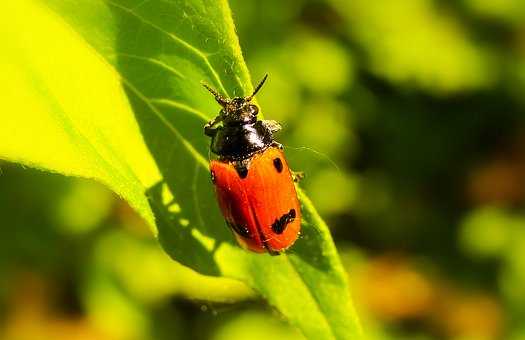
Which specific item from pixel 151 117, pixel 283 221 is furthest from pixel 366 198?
pixel 151 117

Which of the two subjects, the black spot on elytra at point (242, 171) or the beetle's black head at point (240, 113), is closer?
the beetle's black head at point (240, 113)

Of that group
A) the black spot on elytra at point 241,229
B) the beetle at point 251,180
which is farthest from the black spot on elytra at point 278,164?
the black spot on elytra at point 241,229

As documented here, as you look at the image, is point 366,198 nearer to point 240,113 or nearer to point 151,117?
point 240,113

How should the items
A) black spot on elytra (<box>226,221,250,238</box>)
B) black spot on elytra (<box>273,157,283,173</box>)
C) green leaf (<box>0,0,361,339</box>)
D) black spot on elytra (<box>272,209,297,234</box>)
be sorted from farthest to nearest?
black spot on elytra (<box>273,157,283,173</box>), black spot on elytra (<box>272,209,297,234</box>), black spot on elytra (<box>226,221,250,238</box>), green leaf (<box>0,0,361,339</box>)

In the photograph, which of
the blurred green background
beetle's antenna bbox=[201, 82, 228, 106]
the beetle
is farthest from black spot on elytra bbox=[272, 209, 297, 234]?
the blurred green background

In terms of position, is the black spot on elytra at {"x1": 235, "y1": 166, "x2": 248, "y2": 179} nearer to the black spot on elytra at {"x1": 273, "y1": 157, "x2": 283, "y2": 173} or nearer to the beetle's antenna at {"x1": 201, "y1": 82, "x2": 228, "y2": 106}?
the black spot on elytra at {"x1": 273, "y1": 157, "x2": 283, "y2": 173}

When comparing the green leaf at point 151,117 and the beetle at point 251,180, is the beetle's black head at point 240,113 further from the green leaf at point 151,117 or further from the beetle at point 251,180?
the green leaf at point 151,117

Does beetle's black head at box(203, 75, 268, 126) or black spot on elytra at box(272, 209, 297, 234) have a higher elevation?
beetle's black head at box(203, 75, 268, 126)

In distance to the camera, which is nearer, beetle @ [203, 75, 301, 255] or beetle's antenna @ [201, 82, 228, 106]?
beetle's antenna @ [201, 82, 228, 106]

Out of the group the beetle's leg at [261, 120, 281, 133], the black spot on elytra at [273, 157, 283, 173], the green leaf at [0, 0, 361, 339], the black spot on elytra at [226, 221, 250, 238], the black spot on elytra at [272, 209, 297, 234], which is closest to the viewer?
the green leaf at [0, 0, 361, 339]
